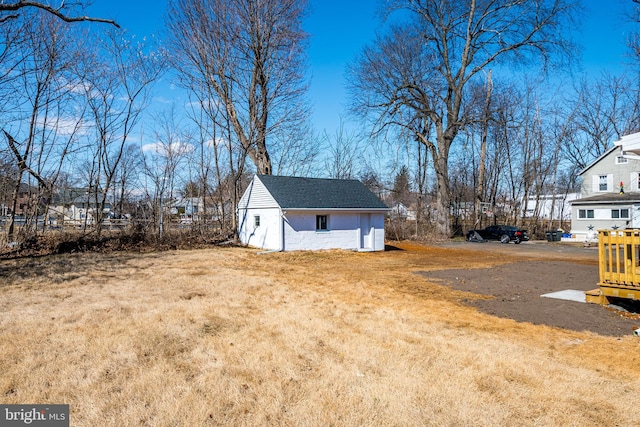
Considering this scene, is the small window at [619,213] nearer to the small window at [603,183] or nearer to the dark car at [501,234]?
the small window at [603,183]

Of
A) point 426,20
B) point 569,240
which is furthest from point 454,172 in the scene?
point 426,20

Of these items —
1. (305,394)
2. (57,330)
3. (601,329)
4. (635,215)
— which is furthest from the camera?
(635,215)

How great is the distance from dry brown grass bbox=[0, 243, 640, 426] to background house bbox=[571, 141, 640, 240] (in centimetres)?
2571

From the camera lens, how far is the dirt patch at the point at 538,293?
21.0 ft

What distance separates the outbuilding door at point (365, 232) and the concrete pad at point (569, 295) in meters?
12.5

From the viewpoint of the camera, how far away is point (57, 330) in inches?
214

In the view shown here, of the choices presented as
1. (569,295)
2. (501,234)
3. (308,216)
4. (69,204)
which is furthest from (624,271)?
(69,204)

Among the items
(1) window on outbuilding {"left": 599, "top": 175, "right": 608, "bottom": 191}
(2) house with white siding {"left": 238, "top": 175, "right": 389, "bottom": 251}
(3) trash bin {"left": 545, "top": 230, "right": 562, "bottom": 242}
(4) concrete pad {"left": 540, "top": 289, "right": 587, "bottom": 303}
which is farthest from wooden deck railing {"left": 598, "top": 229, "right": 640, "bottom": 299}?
(1) window on outbuilding {"left": 599, "top": 175, "right": 608, "bottom": 191}

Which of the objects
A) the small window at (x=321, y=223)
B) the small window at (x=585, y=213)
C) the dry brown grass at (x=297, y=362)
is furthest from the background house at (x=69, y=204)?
the small window at (x=585, y=213)

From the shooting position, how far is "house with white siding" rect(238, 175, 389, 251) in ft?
62.2

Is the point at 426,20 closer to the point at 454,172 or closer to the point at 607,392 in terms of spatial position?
the point at 454,172

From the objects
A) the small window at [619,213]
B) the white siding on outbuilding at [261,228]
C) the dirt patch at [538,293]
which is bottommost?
the dirt patch at [538,293]

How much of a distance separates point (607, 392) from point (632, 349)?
188cm

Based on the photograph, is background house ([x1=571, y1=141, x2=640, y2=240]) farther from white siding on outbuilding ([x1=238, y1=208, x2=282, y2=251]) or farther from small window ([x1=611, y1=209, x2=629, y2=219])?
white siding on outbuilding ([x1=238, y1=208, x2=282, y2=251])
